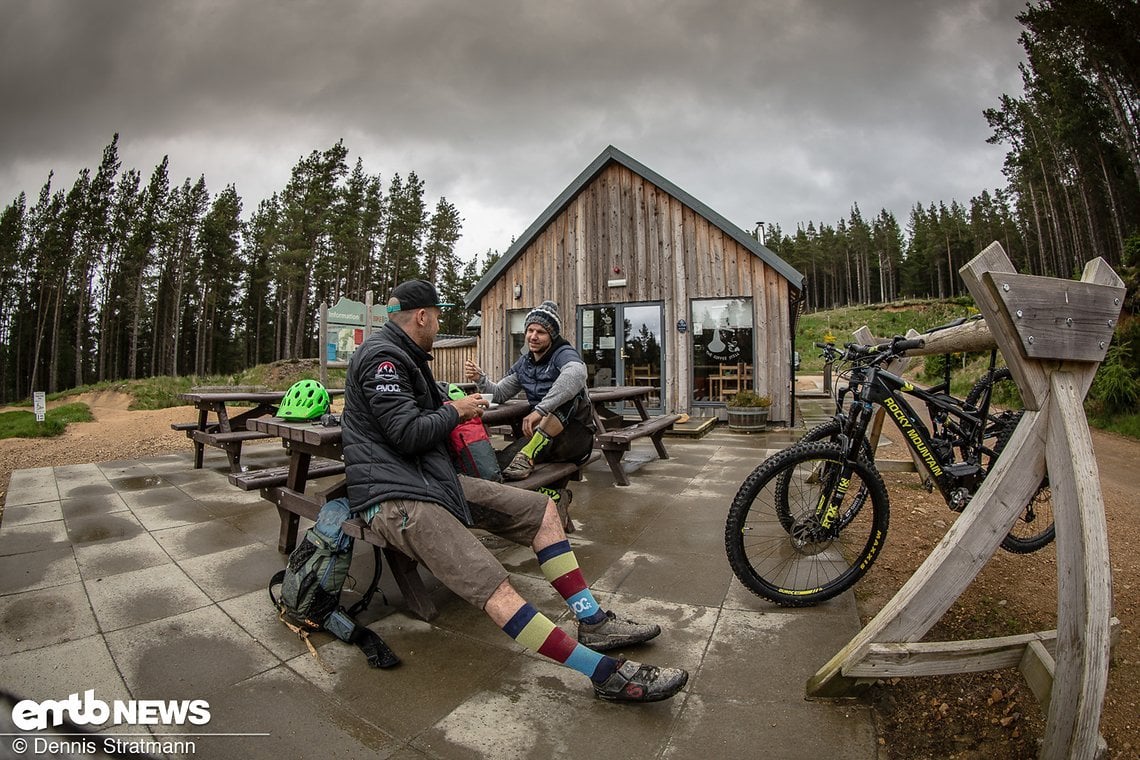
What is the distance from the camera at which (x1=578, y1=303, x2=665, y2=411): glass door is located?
10.4 m

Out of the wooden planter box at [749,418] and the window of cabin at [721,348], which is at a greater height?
the window of cabin at [721,348]

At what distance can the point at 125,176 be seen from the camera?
35312 mm

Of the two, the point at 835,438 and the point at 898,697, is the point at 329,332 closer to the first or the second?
the point at 835,438

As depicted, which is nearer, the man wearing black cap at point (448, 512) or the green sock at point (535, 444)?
the man wearing black cap at point (448, 512)

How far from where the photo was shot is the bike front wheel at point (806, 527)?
252 cm

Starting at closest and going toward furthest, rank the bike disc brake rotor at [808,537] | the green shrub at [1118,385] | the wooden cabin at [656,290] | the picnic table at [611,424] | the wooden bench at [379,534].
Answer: the wooden bench at [379,534]
the bike disc brake rotor at [808,537]
the picnic table at [611,424]
the green shrub at [1118,385]
the wooden cabin at [656,290]

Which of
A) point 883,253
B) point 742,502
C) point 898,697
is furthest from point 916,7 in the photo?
point 883,253

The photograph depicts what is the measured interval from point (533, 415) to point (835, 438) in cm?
184

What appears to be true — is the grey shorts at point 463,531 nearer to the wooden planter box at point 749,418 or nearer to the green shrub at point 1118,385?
the wooden planter box at point 749,418

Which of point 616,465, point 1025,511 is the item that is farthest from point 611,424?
point 1025,511

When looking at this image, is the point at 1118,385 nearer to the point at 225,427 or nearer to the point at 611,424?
the point at 611,424

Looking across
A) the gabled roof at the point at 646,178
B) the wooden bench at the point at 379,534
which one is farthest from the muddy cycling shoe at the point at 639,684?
the gabled roof at the point at 646,178

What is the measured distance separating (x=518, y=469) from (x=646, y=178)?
879 centimetres

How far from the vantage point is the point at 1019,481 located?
71.5 inches
